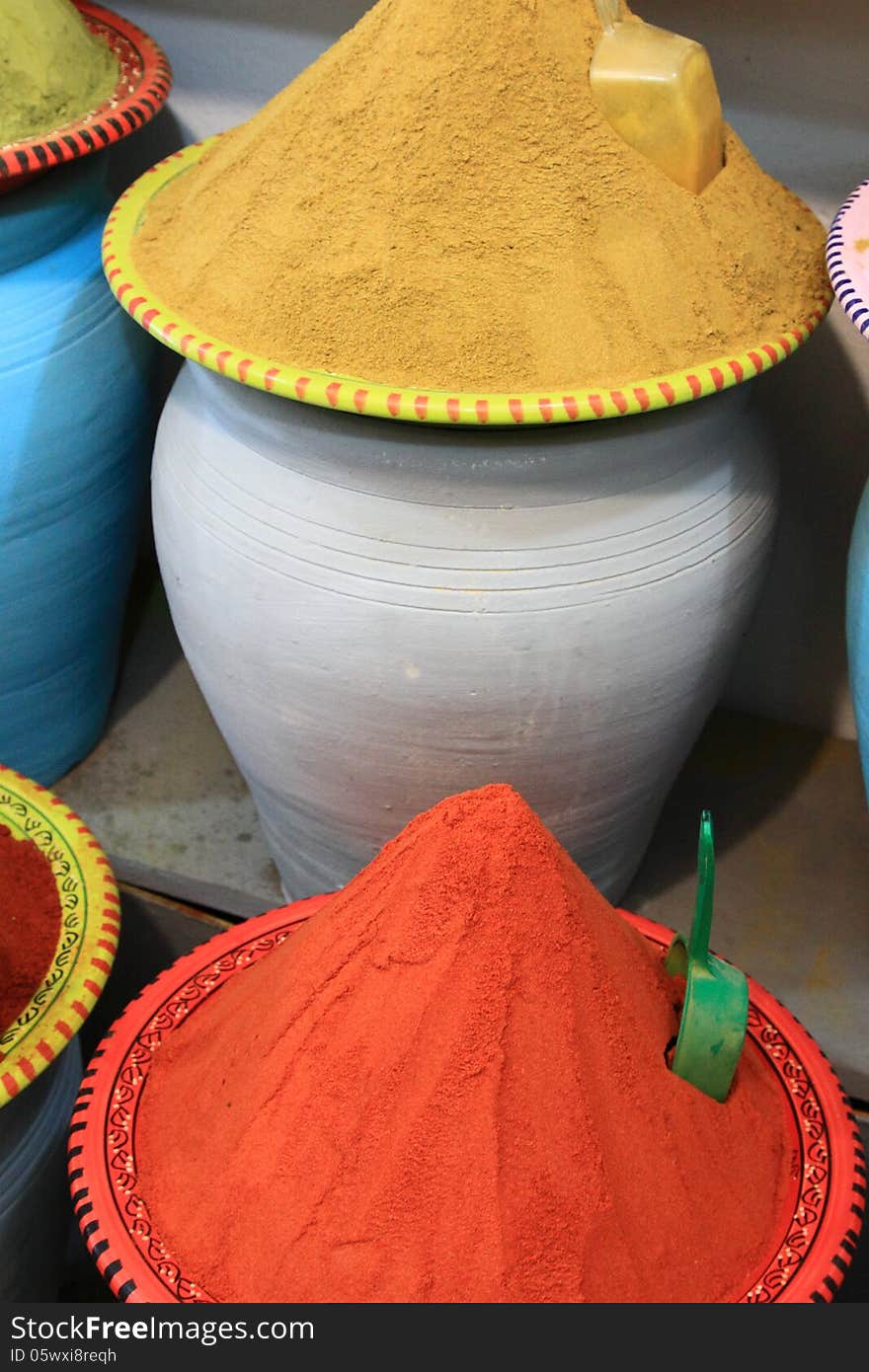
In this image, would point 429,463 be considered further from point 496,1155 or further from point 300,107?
point 496,1155

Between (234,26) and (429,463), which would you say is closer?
(429,463)

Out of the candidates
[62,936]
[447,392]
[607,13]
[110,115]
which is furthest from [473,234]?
[62,936]

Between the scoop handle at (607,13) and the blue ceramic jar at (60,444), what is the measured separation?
490mm

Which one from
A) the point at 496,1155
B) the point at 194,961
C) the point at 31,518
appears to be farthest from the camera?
the point at 31,518

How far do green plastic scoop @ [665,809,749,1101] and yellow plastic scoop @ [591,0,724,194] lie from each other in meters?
0.48

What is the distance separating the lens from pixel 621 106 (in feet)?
3.63

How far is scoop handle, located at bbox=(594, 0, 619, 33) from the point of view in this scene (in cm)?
114

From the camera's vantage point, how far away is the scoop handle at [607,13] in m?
1.14

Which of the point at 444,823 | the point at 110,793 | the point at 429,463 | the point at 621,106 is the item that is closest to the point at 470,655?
the point at 429,463

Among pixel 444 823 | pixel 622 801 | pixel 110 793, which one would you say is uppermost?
pixel 444 823

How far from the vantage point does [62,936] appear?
1.14 m

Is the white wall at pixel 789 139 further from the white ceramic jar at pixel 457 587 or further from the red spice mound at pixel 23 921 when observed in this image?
the red spice mound at pixel 23 921

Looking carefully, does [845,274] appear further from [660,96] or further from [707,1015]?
[707,1015]

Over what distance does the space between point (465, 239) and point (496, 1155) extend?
58 cm
